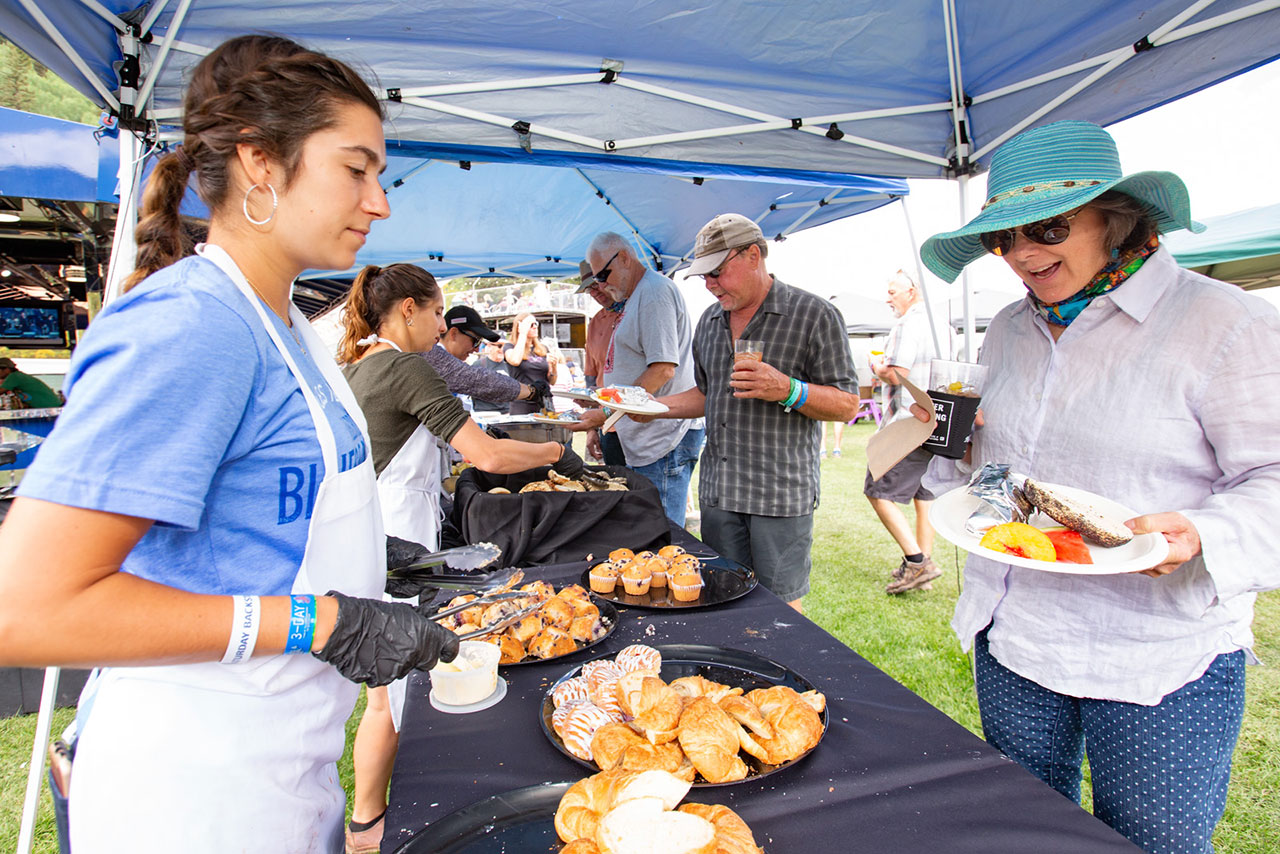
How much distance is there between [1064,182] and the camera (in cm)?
147

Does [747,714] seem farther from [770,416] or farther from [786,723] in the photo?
[770,416]

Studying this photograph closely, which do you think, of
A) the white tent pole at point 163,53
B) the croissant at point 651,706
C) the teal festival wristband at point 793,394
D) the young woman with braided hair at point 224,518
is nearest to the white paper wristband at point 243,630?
the young woman with braided hair at point 224,518

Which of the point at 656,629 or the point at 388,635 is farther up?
the point at 388,635

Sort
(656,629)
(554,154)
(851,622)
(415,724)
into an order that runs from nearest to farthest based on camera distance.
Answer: (415,724) → (656,629) → (554,154) → (851,622)

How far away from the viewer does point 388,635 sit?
1065 millimetres

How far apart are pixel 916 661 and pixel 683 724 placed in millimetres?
3294

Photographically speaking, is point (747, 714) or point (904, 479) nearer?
point (747, 714)

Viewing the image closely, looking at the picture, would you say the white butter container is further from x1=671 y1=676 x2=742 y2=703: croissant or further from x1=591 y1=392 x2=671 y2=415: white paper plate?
x1=591 y1=392 x2=671 y2=415: white paper plate

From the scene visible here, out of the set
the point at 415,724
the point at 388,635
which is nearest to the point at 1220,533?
the point at 388,635

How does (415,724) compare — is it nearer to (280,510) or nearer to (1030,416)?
(280,510)

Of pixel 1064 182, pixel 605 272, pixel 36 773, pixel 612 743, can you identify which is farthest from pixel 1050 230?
pixel 36 773

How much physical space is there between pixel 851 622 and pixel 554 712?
3.70 metres

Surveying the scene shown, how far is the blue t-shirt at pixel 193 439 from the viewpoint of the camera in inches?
30.7

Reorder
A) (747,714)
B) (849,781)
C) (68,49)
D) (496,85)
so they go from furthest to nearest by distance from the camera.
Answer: (496,85)
(68,49)
(747,714)
(849,781)
